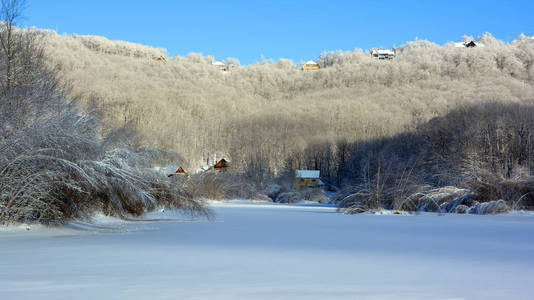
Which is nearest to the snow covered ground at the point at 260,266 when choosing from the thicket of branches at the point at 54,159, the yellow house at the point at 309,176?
the thicket of branches at the point at 54,159

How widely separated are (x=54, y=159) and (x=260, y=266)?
7.22 metres

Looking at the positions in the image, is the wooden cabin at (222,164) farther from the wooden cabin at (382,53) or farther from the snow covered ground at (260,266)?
the wooden cabin at (382,53)

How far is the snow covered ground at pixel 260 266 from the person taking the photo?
534cm

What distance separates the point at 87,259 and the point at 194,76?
471 ft

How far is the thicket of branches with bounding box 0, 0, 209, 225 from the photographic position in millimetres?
12023

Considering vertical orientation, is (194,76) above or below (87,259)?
above

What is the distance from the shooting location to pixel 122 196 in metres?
13.5

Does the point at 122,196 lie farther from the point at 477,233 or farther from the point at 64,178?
the point at 477,233

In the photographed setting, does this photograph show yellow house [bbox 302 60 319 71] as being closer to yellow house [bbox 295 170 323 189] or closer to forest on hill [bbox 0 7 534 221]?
forest on hill [bbox 0 7 534 221]

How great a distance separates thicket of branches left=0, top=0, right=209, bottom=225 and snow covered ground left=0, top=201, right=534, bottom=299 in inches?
35.8

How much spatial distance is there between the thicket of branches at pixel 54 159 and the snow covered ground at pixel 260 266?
2.99 ft

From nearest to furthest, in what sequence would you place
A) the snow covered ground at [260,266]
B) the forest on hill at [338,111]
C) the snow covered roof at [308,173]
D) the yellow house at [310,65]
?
the snow covered ground at [260,266]
the forest on hill at [338,111]
the snow covered roof at [308,173]
the yellow house at [310,65]

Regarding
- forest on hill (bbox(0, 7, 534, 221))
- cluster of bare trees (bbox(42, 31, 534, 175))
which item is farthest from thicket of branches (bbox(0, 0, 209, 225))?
cluster of bare trees (bbox(42, 31, 534, 175))

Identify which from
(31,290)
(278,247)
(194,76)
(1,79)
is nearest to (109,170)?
(1,79)
